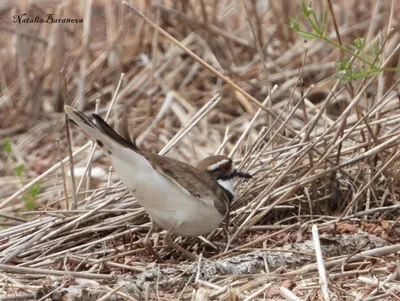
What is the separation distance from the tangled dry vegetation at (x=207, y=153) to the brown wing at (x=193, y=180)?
209 mm

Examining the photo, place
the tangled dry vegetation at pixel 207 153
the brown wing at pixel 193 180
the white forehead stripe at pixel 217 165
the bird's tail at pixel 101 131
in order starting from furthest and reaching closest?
the white forehead stripe at pixel 217 165 < the brown wing at pixel 193 180 < the tangled dry vegetation at pixel 207 153 < the bird's tail at pixel 101 131

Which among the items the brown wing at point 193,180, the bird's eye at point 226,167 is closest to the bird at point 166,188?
the brown wing at point 193,180

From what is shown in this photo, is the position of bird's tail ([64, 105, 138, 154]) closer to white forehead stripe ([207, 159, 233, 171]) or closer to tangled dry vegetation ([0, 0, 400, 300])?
tangled dry vegetation ([0, 0, 400, 300])

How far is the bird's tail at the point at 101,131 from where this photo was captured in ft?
12.0

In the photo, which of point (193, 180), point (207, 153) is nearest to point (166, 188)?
point (193, 180)

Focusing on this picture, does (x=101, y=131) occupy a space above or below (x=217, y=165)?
above

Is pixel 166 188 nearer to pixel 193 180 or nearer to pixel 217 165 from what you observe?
pixel 193 180

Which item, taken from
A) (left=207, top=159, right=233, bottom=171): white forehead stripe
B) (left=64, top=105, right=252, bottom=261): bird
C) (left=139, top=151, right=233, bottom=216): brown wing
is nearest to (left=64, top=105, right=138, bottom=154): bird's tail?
(left=64, top=105, right=252, bottom=261): bird

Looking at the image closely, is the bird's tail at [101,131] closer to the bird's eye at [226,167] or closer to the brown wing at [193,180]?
the brown wing at [193,180]

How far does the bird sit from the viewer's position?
3.86 metres

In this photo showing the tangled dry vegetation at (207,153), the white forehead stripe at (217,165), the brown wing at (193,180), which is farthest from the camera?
the white forehead stripe at (217,165)

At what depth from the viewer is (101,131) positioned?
12.3 feet

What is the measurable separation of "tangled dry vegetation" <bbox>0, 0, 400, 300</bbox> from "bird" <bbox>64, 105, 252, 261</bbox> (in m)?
0.19

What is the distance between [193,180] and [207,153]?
2.23m
